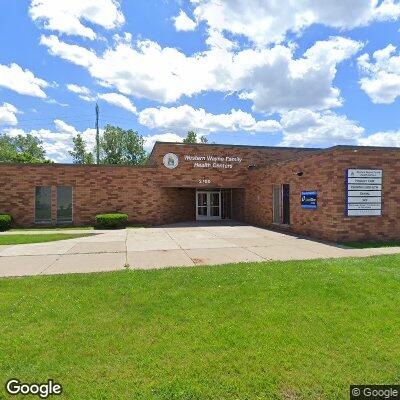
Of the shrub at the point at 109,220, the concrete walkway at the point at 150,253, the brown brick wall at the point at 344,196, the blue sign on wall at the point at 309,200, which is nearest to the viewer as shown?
the concrete walkway at the point at 150,253

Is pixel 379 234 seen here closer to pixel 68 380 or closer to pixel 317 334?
pixel 317 334

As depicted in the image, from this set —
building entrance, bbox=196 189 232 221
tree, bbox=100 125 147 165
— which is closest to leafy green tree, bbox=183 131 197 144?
tree, bbox=100 125 147 165

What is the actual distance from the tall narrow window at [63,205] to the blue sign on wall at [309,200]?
13530mm

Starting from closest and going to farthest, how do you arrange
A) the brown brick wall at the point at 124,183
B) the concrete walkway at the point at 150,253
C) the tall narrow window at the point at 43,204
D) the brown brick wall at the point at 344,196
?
the concrete walkway at the point at 150,253 → the brown brick wall at the point at 344,196 → the brown brick wall at the point at 124,183 → the tall narrow window at the point at 43,204

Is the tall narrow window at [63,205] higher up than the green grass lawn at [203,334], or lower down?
higher up

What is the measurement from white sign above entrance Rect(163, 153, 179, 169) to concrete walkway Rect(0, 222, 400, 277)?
28.1 ft

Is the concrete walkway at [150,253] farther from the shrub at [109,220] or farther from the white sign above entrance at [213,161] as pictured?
the white sign above entrance at [213,161]

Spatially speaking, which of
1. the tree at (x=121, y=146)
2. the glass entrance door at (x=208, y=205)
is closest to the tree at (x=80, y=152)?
the tree at (x=121, y=146)

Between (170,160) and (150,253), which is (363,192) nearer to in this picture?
(150,253)

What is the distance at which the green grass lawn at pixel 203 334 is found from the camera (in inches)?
121

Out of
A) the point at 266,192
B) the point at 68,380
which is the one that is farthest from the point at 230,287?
the point at 266,192

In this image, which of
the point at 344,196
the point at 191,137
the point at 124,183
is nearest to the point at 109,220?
the point at 124,183

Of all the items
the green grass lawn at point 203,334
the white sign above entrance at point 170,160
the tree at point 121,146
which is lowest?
the green grass lawn at point 203,334

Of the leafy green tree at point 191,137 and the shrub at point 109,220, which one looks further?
the leafy green tree at point 191,137
